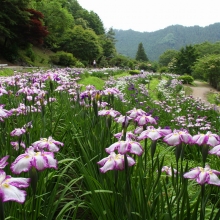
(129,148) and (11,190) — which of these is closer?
(11,190)

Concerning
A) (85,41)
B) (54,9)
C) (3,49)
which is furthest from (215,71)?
(54,9)

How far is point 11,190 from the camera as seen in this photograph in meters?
0.72

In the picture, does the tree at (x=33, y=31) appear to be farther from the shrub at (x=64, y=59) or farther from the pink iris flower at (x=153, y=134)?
the pink iris flower at (x=153, y=134)

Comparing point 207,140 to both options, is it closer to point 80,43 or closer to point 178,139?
point 178,139

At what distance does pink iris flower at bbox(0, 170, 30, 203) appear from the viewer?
0.69 meters

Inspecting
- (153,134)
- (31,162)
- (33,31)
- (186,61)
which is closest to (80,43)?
(33,31)

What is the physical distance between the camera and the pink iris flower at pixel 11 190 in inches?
27.0

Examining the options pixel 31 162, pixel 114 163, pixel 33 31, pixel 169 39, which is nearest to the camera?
pixel 31 162

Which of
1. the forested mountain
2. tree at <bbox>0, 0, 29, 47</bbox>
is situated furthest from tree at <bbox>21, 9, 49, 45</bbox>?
the forested mountain

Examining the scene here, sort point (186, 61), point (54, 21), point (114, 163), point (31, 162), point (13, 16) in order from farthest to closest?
point (186, 61), point (54, 21), point (13, 16), point (114, 163), point (31, 162)

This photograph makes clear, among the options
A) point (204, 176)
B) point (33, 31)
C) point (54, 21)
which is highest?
point (54, 21)

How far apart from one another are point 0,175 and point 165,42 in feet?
640

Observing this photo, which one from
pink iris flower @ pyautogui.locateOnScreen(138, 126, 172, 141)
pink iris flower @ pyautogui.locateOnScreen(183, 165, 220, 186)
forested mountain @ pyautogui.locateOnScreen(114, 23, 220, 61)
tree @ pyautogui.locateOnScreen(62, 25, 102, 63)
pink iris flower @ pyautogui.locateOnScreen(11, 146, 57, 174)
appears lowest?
pink iris flower @ pyautogui.locateOnScreen(183, 165, 220, 186)

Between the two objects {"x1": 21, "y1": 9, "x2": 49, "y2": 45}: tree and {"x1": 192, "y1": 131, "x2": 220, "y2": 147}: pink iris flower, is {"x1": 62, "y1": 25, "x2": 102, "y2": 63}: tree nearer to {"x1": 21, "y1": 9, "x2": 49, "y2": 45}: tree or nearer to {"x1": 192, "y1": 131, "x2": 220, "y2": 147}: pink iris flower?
{"x1": 21, "y1": 9, "x2": 49, "y2": 45}: tree
